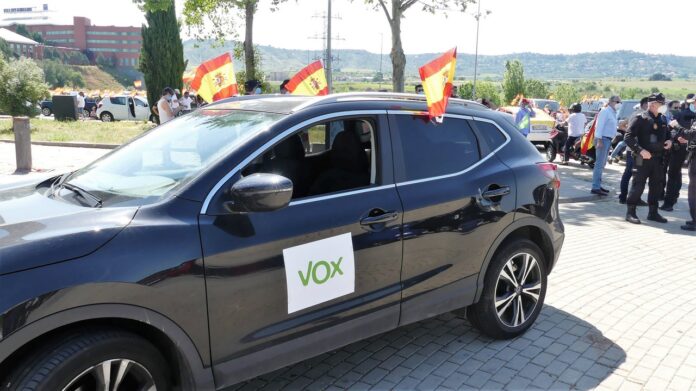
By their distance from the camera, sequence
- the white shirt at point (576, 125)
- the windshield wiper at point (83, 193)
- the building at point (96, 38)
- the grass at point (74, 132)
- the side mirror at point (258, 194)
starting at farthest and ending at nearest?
1. the building at point (96, 38)
2. the grass at point (74, 132)
3. the white shirt at point (576, 125)
4. the windshield wiper at point (83, 193)
5. the side mirror at point (258, 194)

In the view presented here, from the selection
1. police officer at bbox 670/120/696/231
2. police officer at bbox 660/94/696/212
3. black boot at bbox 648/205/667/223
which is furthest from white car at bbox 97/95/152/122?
police officer at bbox 670/120/696/231

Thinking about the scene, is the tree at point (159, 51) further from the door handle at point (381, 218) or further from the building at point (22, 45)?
the building at point (22, 45)

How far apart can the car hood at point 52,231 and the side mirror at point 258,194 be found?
0.45 metres

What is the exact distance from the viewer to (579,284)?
567 centimetres

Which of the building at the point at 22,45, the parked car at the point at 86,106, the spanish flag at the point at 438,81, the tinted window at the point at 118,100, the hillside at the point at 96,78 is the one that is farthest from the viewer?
the hillside at the point at 96,78

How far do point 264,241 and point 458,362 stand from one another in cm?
185

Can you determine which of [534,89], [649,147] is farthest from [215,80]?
[534,89]

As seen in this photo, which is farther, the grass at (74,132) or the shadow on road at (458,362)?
the grass at (74,132)

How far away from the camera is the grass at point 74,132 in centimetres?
1830

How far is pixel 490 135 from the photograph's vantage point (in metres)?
4.16

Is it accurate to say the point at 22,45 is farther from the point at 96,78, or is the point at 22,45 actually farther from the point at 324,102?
the point at 324,102

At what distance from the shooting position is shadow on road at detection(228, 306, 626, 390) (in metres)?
3.63

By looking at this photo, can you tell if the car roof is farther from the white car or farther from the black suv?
the white car

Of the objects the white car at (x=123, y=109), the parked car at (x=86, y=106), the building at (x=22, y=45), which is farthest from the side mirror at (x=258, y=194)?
the building at (x=22, y=45)
